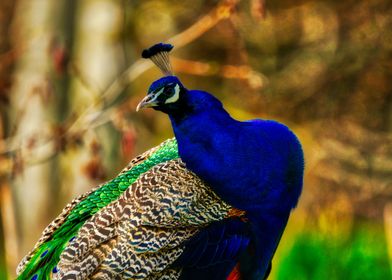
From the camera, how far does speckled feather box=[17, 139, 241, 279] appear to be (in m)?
3.57

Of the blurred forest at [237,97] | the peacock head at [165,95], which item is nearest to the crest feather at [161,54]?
the peacock head at [165,95]

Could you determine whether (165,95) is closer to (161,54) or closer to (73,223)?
(161,54)

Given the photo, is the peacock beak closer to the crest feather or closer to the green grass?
the crest feather

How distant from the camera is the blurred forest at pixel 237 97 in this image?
5.23 m

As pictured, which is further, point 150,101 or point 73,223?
point 73,223

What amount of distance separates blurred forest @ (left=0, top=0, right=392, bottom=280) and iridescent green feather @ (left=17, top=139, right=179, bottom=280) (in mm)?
768

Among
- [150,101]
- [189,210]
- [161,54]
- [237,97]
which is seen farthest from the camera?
[237,97]

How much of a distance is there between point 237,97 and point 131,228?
6.21 meters

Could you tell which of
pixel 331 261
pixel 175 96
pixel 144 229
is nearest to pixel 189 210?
pixel 144 229

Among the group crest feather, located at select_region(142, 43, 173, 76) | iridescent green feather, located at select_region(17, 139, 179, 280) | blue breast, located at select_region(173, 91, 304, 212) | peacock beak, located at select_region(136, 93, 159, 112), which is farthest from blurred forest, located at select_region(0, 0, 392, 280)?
peacock beak, located at select_region(136, 93, 159, 112)

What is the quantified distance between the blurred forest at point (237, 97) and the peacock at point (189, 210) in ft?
3.24

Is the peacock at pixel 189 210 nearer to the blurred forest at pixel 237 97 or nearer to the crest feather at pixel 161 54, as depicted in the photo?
the crest feather at pixel 161 54

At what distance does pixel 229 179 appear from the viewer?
3.72 meters

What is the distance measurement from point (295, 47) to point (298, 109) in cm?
62
